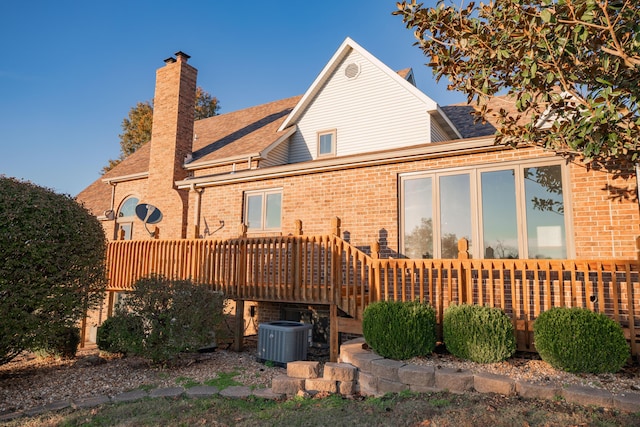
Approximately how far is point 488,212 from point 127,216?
13.9m

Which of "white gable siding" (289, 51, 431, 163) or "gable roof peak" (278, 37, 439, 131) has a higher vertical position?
"gable roof peak" (278, 37, 439, 131)

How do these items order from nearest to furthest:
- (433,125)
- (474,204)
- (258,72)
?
(474,204), (433,125), (258,72)

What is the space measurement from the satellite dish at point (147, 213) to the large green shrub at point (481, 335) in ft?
32.1

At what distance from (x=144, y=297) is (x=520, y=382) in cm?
571

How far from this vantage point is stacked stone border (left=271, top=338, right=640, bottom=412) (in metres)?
3.84

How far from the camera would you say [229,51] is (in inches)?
639

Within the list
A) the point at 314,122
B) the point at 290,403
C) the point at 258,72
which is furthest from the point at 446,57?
the point at 258,72

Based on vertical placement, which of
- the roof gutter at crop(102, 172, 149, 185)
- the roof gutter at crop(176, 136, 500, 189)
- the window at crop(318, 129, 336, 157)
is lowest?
the roof gutter at crop(176, 136, 500, 189)

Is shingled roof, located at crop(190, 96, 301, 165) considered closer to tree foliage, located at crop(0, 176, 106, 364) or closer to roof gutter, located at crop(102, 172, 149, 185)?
roof gutter, located at crop(102, 172, 149, 185)

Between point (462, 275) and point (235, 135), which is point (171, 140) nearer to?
point (235, 135)

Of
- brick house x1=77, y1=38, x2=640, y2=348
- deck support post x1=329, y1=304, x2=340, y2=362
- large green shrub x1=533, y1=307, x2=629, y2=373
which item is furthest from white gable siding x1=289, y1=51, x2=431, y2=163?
large green shrub x1=533, y1=307, x2=629, y2=373

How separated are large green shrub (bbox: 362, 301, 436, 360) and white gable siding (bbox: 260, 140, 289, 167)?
8200 millimetres

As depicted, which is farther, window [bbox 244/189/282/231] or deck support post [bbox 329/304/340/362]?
window [bbox 244/189/282/231]

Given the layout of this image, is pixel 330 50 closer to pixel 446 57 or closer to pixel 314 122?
pixel 314 122
